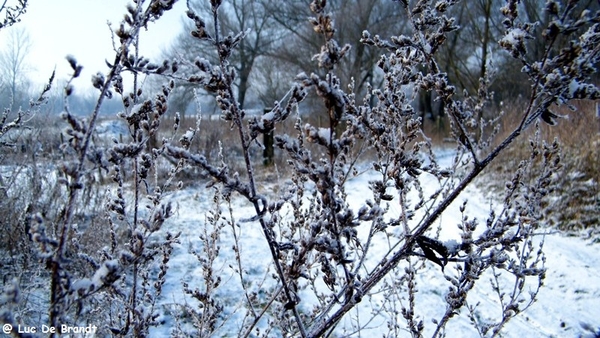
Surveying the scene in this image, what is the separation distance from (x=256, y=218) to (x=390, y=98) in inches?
36.0

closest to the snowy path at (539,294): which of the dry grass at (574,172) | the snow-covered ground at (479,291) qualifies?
the snow-covered ground at (479,291)

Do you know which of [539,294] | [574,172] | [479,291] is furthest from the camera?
[574,172]

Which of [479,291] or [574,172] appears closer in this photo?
[479,291]

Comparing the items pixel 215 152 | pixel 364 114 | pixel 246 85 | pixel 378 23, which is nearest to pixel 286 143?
pixel 364 114

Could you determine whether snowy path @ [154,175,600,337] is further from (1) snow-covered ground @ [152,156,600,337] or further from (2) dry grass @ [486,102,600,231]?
(2) dry grass @ [486,102,600,231]

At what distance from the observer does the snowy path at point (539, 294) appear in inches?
130

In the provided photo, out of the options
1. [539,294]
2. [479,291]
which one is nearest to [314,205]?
[479,291]

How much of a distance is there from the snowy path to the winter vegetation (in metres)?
0.03

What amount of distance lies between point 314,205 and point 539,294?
10.9ft

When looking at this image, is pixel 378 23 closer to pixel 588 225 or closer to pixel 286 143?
pixel 588 225

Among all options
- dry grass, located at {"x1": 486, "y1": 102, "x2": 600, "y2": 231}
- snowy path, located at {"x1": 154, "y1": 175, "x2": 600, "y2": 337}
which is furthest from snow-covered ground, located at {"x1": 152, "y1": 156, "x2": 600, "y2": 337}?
dry grass, located at {"x1": 486, "y1": 102, "x2": 600, "y2": 231}

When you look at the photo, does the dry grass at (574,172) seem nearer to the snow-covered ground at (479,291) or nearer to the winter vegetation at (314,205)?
the winter vegetation at (314,205)

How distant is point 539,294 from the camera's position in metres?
3.88

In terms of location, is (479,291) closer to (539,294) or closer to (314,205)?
(539,294)
